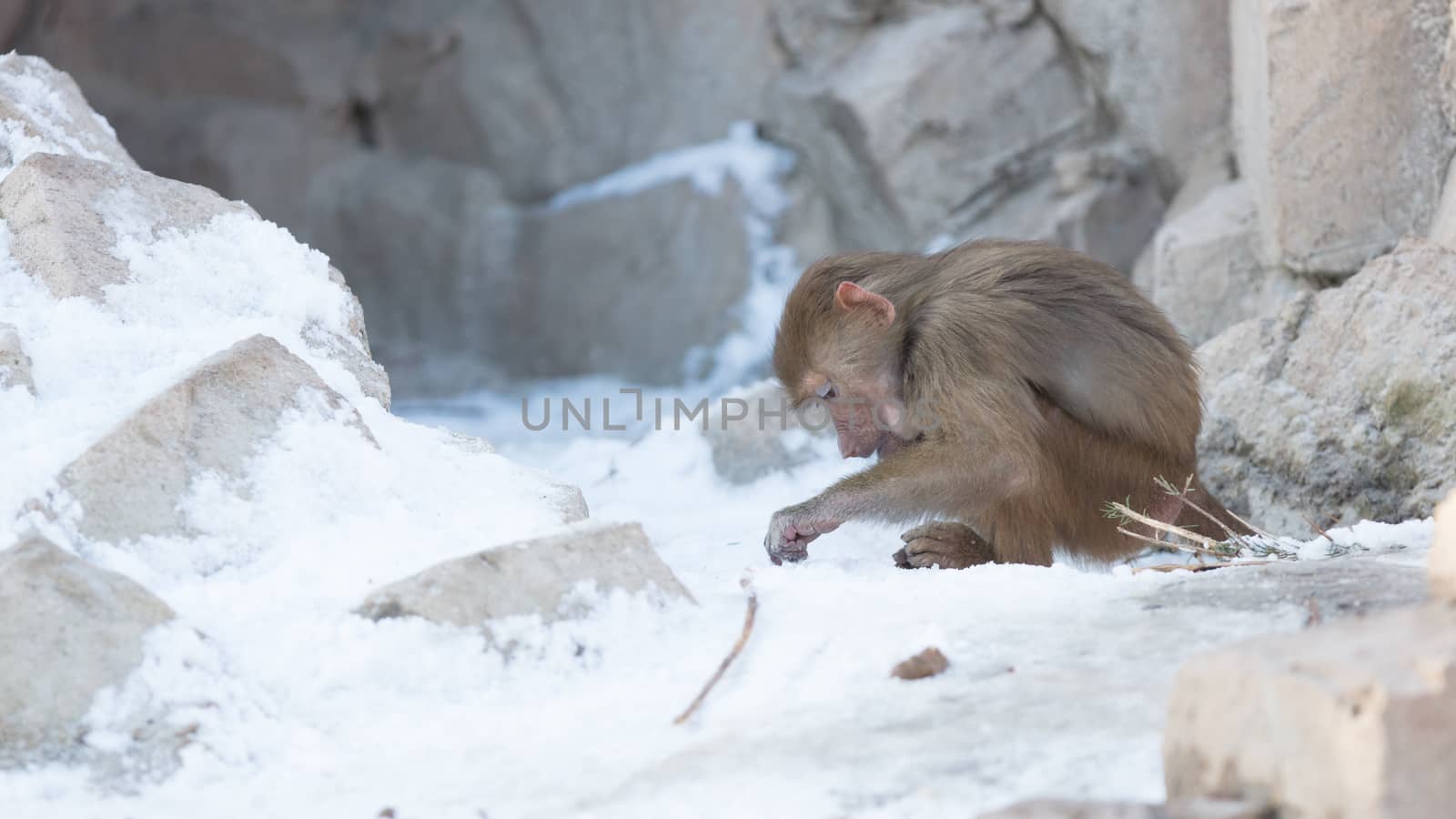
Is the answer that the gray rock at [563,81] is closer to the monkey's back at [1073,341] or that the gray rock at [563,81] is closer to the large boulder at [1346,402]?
the large boulder at [1346,402]

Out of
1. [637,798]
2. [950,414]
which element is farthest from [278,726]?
[950,414]

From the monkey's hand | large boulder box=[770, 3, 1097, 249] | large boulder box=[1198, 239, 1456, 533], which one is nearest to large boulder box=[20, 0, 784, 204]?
large boulder box=[770, 3, 1097, 249]

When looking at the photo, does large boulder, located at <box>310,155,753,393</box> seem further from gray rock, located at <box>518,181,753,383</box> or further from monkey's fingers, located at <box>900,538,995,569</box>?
monkey's fingers, located at <box>900,538,995,569</box>

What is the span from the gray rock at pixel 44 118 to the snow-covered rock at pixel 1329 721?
277cm

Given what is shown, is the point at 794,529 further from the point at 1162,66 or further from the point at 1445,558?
the point at 1162,66

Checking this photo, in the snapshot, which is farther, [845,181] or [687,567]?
[845,181]

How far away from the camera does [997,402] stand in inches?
129

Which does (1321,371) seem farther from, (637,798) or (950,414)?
(637,798)

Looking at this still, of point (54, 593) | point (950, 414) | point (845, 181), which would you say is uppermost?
point (845, 181)

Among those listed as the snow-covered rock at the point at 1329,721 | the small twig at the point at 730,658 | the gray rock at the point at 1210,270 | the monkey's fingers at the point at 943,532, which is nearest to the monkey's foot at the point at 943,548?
the monkey's fingers at the point at 943,532

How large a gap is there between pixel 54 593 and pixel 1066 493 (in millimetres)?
2172

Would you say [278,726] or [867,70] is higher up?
[867,70]

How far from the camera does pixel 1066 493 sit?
3.42 m

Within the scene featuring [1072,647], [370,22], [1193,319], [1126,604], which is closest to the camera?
[1072,647]
